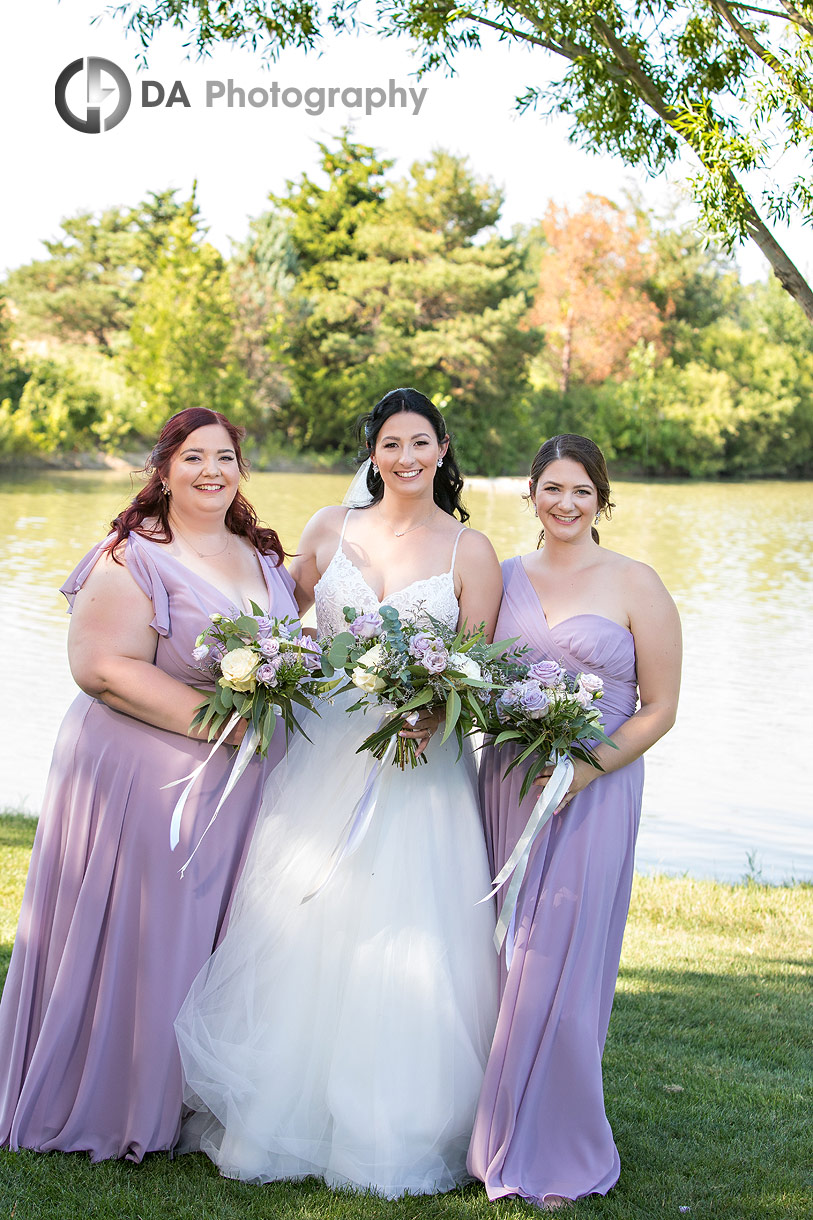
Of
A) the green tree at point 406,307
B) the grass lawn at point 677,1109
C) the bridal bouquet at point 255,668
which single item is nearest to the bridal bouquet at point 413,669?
the bridal bouquet at point 255,668

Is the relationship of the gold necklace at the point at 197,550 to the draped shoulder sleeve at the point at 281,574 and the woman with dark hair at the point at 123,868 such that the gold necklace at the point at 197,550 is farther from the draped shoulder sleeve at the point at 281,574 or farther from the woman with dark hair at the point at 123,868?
the draped shoulder sleeve at the point at 281,574

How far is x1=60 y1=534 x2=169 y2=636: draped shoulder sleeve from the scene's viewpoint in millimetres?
3811

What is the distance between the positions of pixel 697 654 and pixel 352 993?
45.9 ft

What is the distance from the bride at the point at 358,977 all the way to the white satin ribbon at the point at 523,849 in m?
0.10

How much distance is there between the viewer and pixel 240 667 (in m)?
3.55

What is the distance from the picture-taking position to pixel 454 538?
13.9 ft

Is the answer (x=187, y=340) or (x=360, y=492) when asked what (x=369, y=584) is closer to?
(x=360, y=492)

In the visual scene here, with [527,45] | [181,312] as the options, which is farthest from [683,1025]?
[181,312]

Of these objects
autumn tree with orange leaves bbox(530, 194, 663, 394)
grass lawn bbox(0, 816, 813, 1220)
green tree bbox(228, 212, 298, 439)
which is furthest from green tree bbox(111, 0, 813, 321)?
autumn tree with orange leaves bbox(530, 194, 663, 394)

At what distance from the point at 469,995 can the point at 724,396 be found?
172 feet

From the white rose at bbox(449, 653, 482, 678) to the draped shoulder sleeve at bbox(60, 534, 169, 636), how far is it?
3.13 ft

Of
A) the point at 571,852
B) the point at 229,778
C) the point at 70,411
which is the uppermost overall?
the point at 70,411

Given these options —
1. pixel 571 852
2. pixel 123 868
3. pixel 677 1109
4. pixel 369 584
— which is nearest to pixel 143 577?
pixel 369 584

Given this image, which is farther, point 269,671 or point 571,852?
point 571,852
